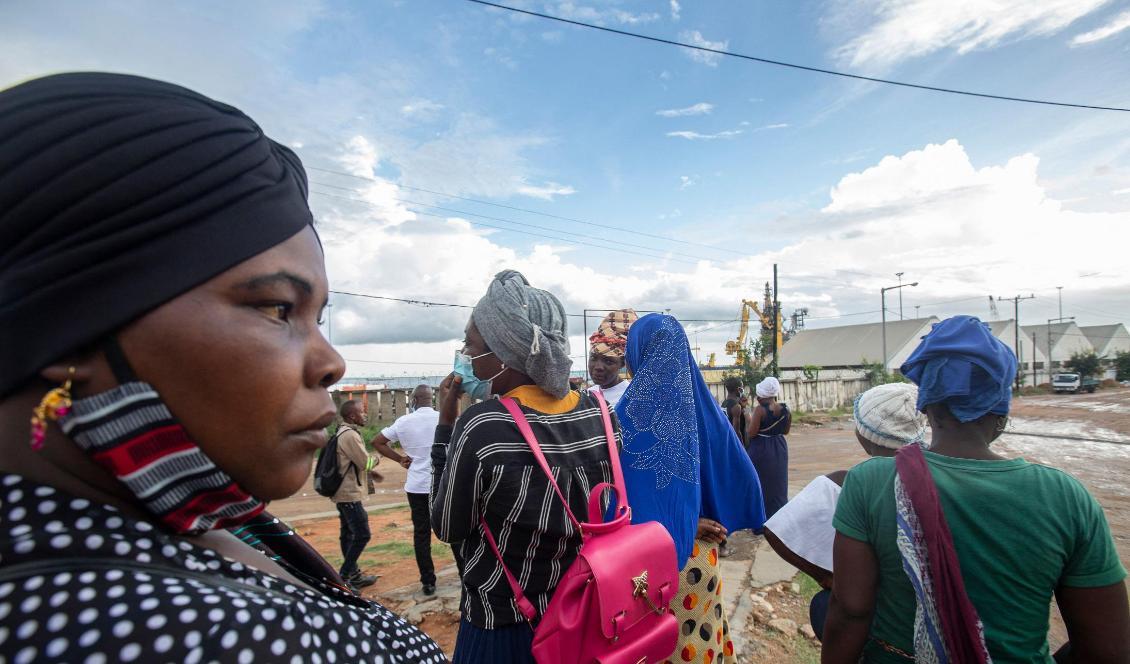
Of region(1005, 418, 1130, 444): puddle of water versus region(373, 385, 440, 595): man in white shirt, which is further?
region(1005, 418, 1130, 444): puddle of water

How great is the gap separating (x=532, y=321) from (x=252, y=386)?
151cm

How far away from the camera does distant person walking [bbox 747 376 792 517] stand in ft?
20.3

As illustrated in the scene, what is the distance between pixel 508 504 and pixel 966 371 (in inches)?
61.4

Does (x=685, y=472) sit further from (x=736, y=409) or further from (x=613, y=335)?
(x=736, y=409)

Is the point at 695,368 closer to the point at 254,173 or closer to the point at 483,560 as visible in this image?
the point at 483,560

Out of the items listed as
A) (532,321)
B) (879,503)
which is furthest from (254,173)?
(879,503)

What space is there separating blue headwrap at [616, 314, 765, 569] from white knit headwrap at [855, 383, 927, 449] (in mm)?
560

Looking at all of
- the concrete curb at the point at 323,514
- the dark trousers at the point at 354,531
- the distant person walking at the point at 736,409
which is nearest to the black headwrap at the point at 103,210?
the dark trousers at the point at 354,531

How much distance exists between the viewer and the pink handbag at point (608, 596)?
1.64m

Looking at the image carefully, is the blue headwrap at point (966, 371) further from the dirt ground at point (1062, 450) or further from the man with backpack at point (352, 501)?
the man with backpack at point (352, 501)

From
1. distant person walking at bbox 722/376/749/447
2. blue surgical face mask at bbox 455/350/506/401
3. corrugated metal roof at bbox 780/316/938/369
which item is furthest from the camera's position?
corrugated metal roof at bbox 780/316/938/369

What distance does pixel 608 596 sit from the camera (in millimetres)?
1651

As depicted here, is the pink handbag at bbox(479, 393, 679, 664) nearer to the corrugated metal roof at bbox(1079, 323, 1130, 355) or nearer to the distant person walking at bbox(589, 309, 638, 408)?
the distant person walking at bbox(589, 309, 638, 408)

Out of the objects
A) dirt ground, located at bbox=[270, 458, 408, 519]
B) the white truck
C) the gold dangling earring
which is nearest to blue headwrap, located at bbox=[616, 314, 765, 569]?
the gold dangling earring
